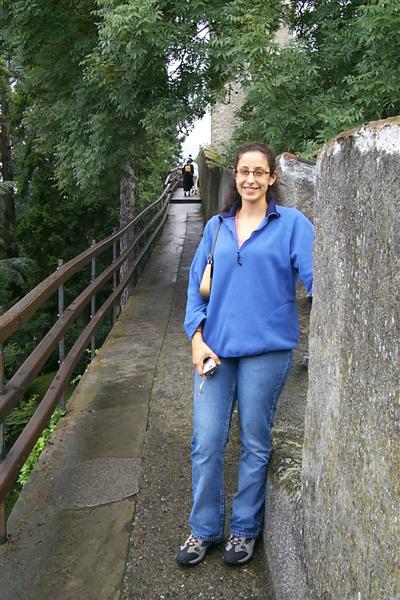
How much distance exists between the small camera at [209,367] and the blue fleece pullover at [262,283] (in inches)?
1.7

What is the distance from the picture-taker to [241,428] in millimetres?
2402

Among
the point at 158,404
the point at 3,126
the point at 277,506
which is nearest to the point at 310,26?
the point at 158,404

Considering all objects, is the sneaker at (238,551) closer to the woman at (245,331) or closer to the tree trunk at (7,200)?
the woman at (245,331)

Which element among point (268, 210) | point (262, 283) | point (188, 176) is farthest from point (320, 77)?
point (188, 176)

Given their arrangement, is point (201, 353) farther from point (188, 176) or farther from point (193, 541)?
point (188, 176)

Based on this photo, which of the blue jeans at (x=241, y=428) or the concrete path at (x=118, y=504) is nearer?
the blue jeans at (x=241, y=428)

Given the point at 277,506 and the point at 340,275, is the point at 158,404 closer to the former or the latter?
the point at 277,506

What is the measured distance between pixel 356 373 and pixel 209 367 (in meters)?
0.86

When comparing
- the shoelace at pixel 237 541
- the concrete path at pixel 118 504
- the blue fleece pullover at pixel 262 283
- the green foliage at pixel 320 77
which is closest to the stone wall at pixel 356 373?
the blue fleece pullover at pixel 262 283

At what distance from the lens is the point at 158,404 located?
4293 millimetres

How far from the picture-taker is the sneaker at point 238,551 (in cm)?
246

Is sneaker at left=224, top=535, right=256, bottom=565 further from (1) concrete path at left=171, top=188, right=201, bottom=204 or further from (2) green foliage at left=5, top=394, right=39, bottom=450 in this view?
(1) concrete path at left=171, top=188, right=201, bottom=204

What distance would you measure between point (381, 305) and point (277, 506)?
120 cm

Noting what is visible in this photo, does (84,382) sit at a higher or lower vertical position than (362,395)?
lower
